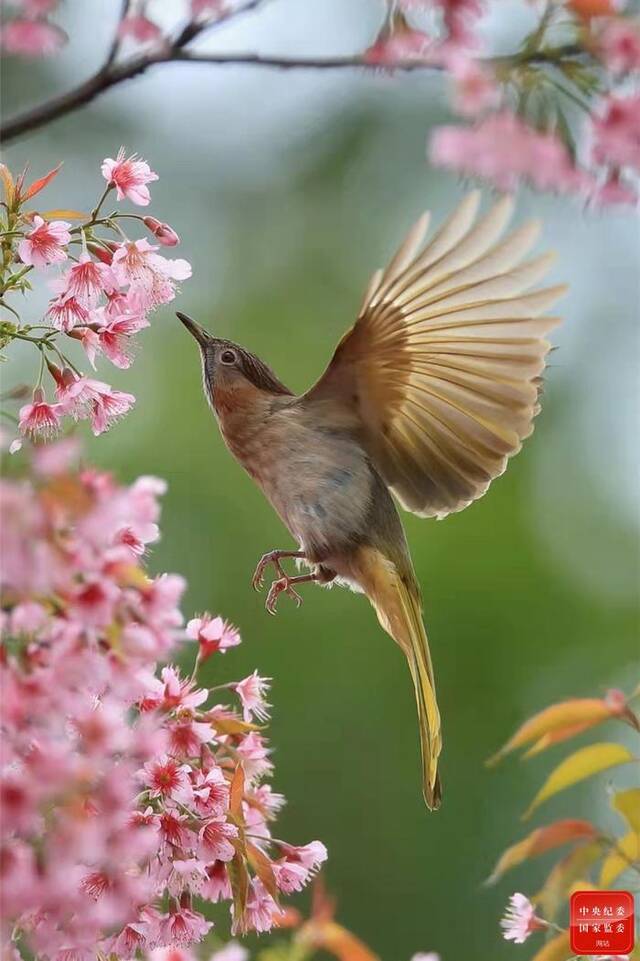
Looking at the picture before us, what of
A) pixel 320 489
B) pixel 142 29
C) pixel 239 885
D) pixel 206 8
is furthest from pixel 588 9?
pixel 320 489

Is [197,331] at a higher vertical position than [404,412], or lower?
higher

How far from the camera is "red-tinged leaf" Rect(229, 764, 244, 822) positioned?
1.32 meters

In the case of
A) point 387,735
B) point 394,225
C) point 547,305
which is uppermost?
point 394,225

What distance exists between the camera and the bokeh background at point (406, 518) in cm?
559

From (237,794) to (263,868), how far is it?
4.7 inches

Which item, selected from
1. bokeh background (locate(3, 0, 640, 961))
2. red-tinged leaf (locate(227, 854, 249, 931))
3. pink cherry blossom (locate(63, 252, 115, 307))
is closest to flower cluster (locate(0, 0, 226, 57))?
pink cherry blossom (locate(63, 252, 115, 307))

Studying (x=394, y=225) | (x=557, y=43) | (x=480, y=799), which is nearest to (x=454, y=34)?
(x=557, y=43)

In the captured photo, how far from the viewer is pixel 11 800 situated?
3.09 ft

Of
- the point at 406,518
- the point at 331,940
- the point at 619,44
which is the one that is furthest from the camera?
the point at 406,518

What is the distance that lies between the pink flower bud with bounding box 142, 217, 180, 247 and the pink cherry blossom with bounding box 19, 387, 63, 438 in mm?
219

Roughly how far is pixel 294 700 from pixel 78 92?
16.2 ft

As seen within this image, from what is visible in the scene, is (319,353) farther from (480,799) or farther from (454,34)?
(454,34)

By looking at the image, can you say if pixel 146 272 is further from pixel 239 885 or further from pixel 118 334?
pixel 239 885

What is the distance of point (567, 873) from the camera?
53.6 inches
